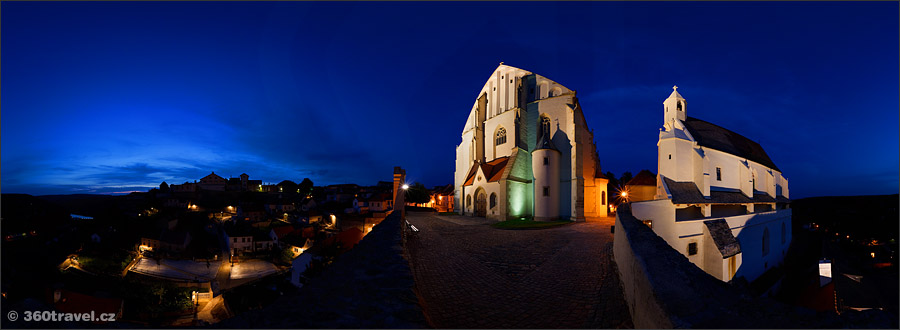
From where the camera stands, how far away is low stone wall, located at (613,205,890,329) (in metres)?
2.64

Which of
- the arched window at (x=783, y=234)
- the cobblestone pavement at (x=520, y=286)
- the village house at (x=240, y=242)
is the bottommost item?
the village house at (x=240, y=242)

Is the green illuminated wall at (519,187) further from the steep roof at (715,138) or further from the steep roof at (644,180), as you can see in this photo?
the steep roof at (644,180)

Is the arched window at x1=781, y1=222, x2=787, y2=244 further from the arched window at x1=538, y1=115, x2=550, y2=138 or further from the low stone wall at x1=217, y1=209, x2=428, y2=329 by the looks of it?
the low stone wall at x1=217, y1=209, x2=428, y2=329

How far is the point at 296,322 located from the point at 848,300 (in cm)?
2986

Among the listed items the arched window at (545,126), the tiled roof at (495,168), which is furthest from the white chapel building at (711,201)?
the tiled roof at (495,168)

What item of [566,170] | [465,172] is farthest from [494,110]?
[566,170]

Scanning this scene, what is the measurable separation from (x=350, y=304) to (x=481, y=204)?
2386cm

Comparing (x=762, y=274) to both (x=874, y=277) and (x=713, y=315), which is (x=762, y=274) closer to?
(x=874, y=277)

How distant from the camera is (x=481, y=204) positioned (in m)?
26.7

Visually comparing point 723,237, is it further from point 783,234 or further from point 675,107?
point 783,234

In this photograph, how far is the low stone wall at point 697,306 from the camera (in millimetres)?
2637

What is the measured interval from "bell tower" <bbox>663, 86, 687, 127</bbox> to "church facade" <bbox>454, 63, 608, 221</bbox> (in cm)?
566

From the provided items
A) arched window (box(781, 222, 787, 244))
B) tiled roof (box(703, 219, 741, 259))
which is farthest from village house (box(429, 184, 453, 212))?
arched window (box(781, 222, 787, 244))

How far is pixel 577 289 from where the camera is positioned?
620cm
